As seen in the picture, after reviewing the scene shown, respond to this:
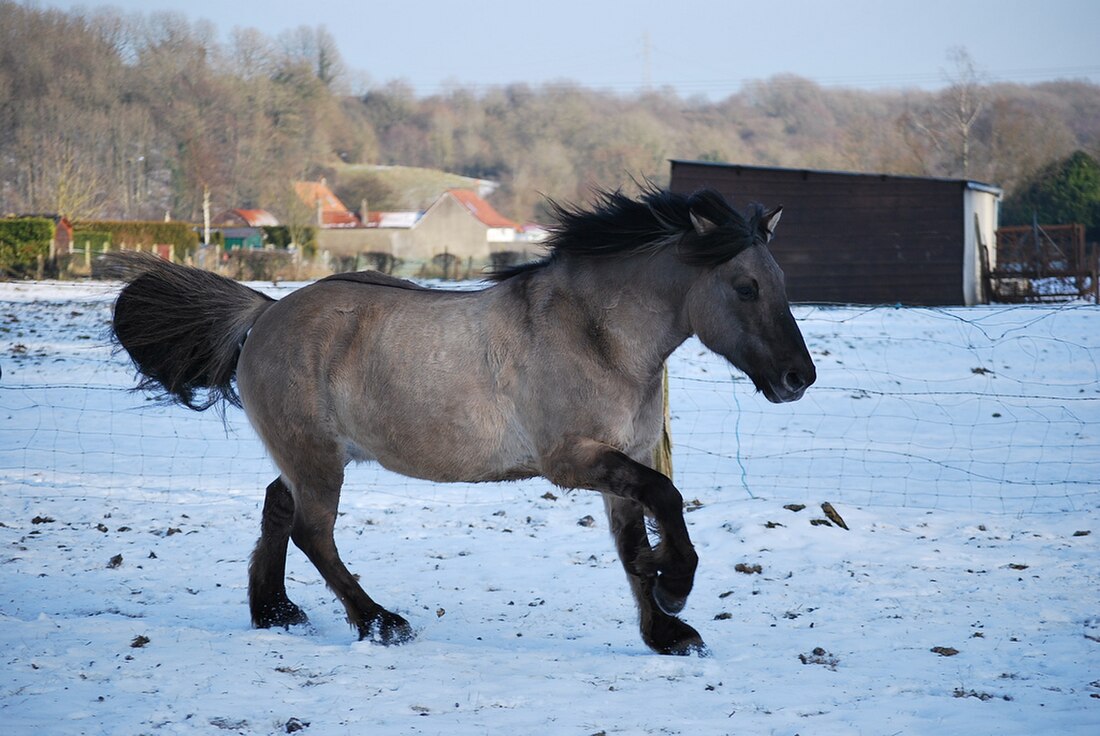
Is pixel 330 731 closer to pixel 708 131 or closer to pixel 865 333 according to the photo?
pixel 865 333

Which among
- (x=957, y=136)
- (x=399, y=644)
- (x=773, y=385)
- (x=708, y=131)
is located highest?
(x=708, y=131)

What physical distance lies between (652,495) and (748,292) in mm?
1004

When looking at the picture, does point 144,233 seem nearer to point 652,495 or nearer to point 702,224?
point 702,224

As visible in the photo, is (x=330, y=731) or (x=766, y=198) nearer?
(x=330, y=731)

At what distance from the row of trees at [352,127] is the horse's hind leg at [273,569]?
35434mm

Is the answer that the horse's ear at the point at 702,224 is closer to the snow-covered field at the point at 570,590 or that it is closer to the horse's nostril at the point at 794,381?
the horse's nostril at the point at 794,381

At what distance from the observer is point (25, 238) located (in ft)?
118

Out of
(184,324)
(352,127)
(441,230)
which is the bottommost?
(184,324)

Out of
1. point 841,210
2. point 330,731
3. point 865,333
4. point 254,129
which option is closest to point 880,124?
point 254,129

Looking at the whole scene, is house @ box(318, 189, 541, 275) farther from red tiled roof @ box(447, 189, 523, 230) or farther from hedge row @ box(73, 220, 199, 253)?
hedge row @ box(73, 220, 199, 253)

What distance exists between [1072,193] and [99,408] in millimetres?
45603

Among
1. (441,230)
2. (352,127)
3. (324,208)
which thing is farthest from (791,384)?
(352,127)

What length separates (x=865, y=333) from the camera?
17953 millimetres

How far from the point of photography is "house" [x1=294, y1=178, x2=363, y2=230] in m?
72.5
